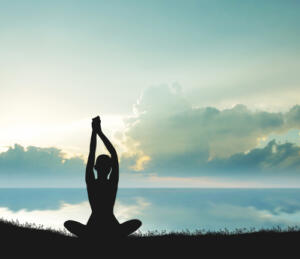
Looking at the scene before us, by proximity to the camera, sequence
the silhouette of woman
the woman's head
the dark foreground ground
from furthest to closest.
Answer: the dark foreground ground → the woman's head → the silhouette of woman

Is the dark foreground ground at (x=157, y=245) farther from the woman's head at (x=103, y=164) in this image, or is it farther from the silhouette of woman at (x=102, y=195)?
the woman's head at (x=103, y=164)

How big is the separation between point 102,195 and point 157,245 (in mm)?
5065

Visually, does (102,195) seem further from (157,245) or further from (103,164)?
(157,245)

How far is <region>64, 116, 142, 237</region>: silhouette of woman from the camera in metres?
8.38

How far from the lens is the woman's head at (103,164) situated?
27.8ft

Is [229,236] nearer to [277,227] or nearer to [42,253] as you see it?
[277,227]

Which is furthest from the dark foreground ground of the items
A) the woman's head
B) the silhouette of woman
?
the woman's head

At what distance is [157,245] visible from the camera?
12.3 m

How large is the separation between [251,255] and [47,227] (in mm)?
10869

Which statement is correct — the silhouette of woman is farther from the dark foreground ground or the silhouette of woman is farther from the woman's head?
the dark foreground ground

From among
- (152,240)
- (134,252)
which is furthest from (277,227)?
(134,252)

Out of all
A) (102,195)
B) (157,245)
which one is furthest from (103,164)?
(157,245)

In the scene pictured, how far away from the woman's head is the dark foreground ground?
6.04 feet

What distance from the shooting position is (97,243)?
8.34 metres
